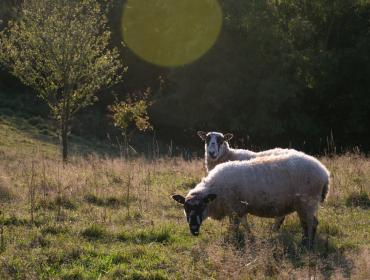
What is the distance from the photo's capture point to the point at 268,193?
9.05m

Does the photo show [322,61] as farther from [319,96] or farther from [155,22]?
[155,22]

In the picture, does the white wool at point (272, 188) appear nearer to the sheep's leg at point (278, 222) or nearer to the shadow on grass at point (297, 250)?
the shadow on grass at point (297, 250)

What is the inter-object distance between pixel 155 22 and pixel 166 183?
27.6m

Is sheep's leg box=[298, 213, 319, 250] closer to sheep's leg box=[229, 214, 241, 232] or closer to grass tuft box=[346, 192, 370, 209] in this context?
sheep's leg box=[229, 214, 241, 232]

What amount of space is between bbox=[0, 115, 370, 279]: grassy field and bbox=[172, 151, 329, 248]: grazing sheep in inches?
14.4

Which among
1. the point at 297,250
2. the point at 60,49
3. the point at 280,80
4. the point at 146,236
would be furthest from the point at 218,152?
the point at 280,80

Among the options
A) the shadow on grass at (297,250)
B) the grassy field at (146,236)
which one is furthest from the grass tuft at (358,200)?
the shadow on grass at (297,250)

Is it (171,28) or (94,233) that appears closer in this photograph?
(94,233)

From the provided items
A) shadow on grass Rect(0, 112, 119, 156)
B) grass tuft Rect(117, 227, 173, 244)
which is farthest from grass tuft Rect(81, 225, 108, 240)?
shadow on grass Rect(0, 112, 119, 156)

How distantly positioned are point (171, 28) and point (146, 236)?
100 ft

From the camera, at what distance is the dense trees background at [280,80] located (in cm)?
3344

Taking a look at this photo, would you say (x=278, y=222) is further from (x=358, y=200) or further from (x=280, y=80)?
(x=280, y=80)

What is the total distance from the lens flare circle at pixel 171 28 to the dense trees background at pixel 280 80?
0.78m

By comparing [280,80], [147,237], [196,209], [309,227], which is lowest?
[147,237]
